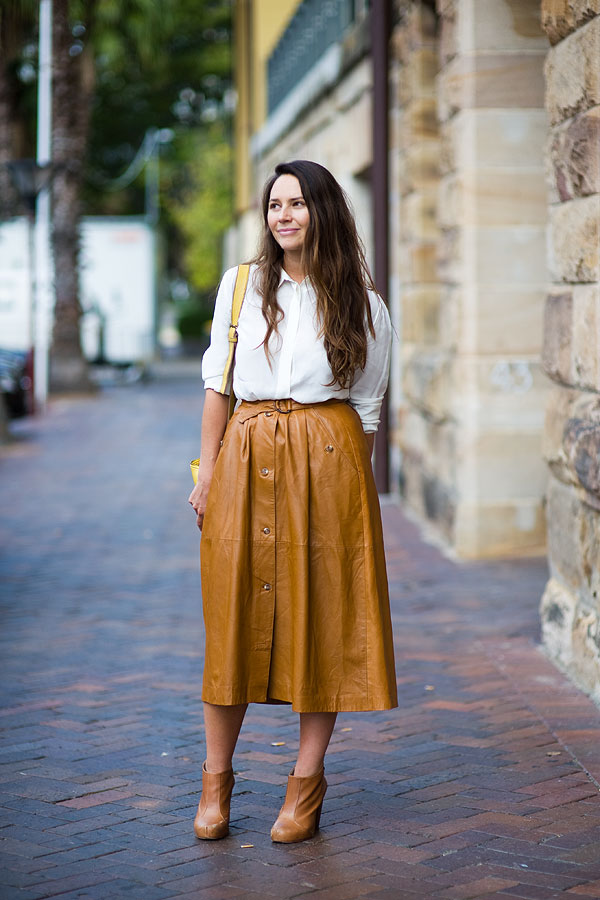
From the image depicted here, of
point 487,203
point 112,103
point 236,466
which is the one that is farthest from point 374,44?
point 112,103

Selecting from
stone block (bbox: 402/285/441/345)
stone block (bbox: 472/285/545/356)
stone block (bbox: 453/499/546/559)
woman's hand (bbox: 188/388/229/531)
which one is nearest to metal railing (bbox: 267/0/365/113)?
stone block (bbox: 402/285/441/345)

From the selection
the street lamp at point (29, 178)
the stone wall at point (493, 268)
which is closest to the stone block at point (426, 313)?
the stone wall at point (493, 268)

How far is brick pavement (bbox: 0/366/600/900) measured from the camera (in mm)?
3652

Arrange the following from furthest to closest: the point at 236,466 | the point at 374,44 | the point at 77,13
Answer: the point at 77,13 → the point at 374,44 → the point at 236,466

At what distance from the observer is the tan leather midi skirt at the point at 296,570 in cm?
376

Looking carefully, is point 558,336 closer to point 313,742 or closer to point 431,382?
point 313,742

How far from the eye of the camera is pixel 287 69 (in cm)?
2012

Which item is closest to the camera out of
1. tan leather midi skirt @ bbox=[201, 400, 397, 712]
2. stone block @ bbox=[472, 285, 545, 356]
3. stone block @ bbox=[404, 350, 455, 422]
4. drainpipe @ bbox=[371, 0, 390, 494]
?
tan leather midi skirt @ bbox=[201, 400, 397, 712]

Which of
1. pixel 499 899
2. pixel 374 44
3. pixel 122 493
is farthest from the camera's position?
pixel 122 493

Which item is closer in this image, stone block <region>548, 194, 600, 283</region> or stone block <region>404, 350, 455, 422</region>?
stone block <region>548, 194, 600, 283</region>

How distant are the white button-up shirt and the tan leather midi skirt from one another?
58 mm

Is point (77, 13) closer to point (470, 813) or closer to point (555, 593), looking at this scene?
point (555, 593)

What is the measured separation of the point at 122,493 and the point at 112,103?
3214 centimetres

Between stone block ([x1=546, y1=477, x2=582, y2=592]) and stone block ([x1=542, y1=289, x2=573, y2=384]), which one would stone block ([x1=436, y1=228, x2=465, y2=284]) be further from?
stone block ([x1=546, y1=477, x2=582, y2=592])
